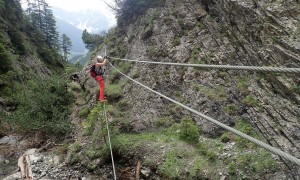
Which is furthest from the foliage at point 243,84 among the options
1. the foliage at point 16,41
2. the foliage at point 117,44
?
the foliage at point 16,41

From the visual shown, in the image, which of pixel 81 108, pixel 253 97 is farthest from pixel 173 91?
pixel 81 108

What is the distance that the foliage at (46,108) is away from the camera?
15362mm

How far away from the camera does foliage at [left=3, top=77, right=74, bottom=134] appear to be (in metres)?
15.4

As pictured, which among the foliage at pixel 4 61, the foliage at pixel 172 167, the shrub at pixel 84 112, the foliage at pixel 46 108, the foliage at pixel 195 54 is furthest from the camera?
the foliage at pixel 4 61

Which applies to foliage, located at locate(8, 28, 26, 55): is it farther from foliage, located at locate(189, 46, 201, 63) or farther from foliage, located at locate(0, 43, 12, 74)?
foliage, located at locate(189, 46, 201, 63)

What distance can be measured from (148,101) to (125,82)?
2.52 meters

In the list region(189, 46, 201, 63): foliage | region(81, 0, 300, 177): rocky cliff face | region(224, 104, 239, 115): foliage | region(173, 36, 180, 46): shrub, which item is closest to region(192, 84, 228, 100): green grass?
region(81, 0, 300, 177): rocky cliff face

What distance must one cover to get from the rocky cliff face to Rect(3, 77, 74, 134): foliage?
4.01 metres

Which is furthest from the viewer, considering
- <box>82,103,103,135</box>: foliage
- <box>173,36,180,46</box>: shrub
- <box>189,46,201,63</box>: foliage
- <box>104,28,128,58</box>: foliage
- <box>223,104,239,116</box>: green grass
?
<box>104,28,128,58</box>: foliage

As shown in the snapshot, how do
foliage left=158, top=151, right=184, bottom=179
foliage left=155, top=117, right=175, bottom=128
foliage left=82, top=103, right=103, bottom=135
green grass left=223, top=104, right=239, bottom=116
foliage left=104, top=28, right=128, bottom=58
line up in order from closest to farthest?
1. foliage left=158, top=151, right=184, bottom=179
2. green grass left=223, top=104, right=239, bottom=116
3. foliage left=82, top=103, right=103, bottom=135
4. foliage left=155, top=117, right=175, bottom=128
5. foliage left=104, top=28, right=128, bottom=58

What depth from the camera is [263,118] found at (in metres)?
9.79

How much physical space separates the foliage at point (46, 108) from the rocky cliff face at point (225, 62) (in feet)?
13.1

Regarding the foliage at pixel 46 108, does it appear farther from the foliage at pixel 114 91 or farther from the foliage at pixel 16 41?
the foliage at pixel 16 41

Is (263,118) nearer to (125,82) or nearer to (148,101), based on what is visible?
(148,101)
